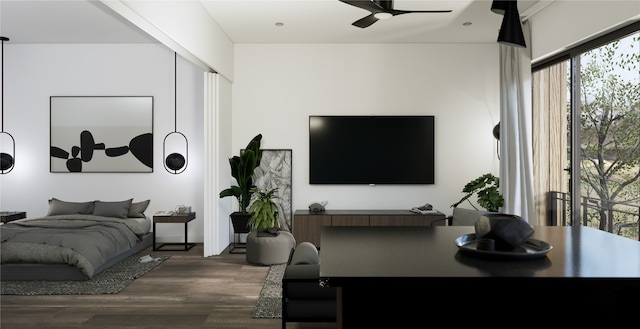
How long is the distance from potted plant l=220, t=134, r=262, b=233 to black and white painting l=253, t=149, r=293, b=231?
0.35 metres

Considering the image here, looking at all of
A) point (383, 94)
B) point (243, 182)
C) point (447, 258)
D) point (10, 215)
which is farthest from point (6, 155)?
point (447, 258)

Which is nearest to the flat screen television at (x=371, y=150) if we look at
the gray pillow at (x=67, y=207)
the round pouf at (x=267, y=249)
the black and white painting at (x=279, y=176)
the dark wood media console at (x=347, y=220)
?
the black and white painting at (x=279, y=176)

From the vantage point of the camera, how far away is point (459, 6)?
4.82 meters

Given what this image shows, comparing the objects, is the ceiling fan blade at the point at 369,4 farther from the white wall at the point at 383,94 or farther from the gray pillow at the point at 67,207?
the gray pillow at the point at 67,207

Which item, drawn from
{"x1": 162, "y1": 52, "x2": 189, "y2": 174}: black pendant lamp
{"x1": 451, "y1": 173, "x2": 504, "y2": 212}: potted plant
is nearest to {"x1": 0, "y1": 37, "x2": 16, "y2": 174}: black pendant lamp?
{"x1": 162, "y1": 52, "x2": 189, "y2": 174}: black pendant lamp

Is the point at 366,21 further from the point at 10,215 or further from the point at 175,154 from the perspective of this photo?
the point at 10,215

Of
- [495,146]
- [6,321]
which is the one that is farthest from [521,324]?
[495,146]

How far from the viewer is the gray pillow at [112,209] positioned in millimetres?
6000

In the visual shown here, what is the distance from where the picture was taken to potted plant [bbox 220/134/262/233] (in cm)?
575

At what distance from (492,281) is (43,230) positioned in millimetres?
5119

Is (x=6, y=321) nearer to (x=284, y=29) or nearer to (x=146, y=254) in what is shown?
(x=146, y=254)

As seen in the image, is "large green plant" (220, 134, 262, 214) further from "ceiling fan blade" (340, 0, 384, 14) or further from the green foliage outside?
the green foliage outside

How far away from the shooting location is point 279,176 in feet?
20.6

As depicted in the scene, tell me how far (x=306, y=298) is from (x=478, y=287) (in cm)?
170
